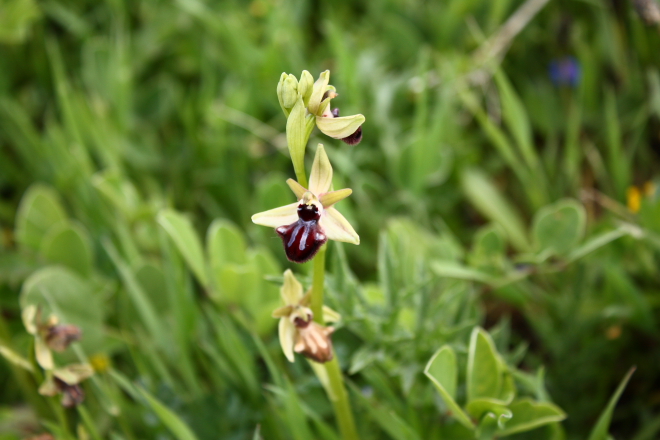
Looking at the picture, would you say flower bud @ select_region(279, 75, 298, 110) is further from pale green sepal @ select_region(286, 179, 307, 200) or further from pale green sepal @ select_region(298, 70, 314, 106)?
pale green sepal @ select_region(286, 179, 307, 200)

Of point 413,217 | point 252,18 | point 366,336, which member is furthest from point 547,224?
point 252,18

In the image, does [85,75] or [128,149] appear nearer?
[128,149]

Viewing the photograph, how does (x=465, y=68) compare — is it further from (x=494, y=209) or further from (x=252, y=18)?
(x=252, y=18)

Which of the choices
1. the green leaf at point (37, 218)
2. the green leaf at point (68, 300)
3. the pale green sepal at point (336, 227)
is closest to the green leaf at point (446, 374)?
the pale green sepal at point (336, 227)

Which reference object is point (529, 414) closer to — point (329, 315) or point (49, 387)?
point (329, 315)

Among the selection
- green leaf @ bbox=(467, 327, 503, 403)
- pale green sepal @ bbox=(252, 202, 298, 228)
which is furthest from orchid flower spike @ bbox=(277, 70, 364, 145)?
green leaf @ bbox=(467, 327, 503, 403)

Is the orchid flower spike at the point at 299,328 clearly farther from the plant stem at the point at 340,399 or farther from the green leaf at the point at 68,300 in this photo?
the green leaf at the point at 68,300
